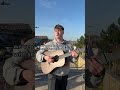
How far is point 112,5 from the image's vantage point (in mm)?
4625

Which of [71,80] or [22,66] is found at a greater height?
[22,66]

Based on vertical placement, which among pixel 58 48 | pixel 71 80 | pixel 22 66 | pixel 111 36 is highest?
pixel 111 36

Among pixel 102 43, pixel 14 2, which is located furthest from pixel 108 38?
pixel 14 2

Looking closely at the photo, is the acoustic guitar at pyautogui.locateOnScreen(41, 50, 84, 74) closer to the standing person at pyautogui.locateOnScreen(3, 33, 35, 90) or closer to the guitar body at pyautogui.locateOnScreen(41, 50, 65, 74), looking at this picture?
the guitar body at pyautogui.locateOnScreen(41, 50, 65, 74)

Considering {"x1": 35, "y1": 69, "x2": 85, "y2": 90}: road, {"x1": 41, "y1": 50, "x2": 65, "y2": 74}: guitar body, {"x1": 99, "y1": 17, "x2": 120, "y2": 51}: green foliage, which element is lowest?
{"x1": 35, "y1": 69, "x2": 85, "y2": 90}: road

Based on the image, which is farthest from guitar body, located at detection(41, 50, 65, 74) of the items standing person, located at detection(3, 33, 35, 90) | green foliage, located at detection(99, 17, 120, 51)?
green foliage, located at detection(99, 17, 120, 51)

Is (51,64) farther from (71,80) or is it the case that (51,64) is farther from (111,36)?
(111,36)

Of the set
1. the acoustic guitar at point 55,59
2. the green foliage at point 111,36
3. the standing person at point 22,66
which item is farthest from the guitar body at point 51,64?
the green foliage at point 111,36

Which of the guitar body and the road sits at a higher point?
the guitar body

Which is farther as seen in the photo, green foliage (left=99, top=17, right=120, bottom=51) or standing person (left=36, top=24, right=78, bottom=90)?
green foliage (left=99, top=17, right=120, bottom=51)

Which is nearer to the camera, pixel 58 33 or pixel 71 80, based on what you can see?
pixel 58 33

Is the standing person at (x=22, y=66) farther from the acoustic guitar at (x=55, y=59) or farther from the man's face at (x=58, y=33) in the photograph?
the man's face at (x=58, y=33)

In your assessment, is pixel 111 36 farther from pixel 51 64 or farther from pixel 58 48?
pixel 51 64

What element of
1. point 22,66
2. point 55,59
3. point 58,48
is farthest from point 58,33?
point 22,66
